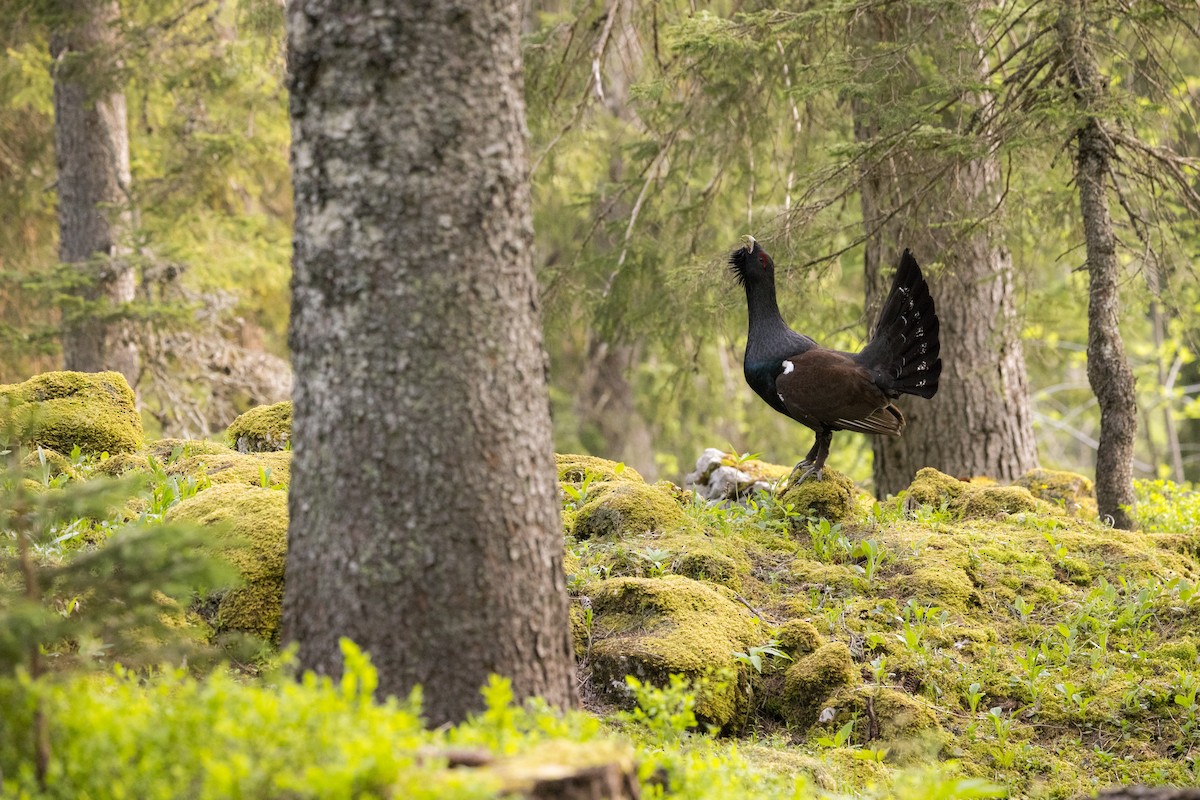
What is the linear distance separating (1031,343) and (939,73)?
3.09m

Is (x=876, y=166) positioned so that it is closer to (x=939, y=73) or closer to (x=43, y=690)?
(x=939, y=73)

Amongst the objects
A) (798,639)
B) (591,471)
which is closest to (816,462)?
(591,471)

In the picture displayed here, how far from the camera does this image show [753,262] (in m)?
6.80

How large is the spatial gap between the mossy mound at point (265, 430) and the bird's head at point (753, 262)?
123 inches

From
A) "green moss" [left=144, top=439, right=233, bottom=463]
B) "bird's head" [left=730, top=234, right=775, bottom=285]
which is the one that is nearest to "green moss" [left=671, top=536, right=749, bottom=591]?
"bird's head" [left=730, top=234, right=775, bottom=285]

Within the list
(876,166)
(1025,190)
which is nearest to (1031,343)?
(1025,190)

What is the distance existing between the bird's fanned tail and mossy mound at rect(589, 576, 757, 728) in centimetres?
229

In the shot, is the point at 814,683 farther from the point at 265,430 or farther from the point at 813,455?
the point at 265,430

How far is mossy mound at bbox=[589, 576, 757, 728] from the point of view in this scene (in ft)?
14.4

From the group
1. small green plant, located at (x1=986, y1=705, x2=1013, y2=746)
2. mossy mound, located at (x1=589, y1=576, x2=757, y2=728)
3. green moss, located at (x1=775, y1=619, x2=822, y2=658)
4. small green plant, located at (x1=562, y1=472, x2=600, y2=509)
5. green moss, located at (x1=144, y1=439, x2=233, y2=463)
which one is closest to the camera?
mossy mound, located at (x1=589, y1=576, x2=757, y2=728)

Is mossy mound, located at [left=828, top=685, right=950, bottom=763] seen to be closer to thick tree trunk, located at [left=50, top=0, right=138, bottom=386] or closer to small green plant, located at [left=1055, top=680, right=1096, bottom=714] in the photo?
small green plant, located at [left=1055, top=680, right=1096, bottom=714]

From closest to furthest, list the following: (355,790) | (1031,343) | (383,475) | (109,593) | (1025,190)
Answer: (355,790) < (109,593) < (383,475) < (1025,190) < (1031,343)

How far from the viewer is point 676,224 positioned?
9273 millimetres

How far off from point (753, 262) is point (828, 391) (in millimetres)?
993
